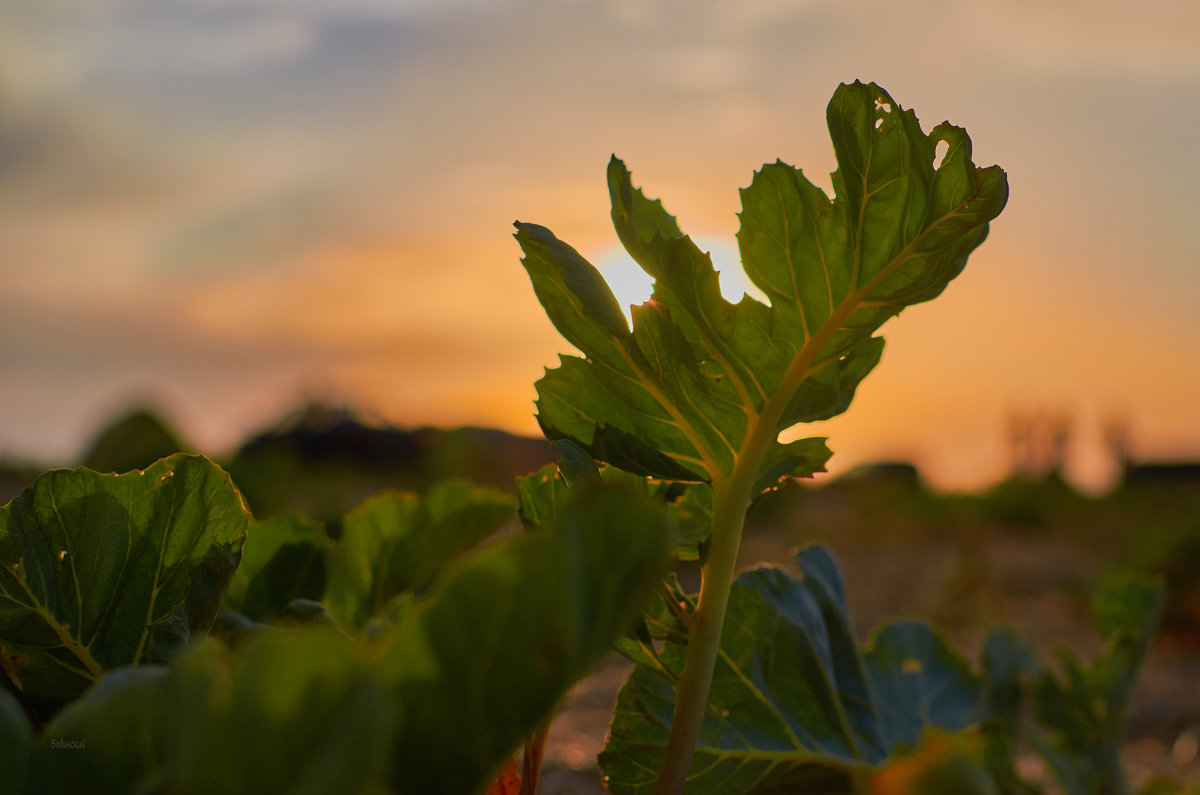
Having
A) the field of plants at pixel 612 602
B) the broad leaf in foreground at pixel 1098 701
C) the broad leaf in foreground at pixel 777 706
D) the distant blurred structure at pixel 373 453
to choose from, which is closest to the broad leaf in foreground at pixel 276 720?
the field of plants at pixel 612 602

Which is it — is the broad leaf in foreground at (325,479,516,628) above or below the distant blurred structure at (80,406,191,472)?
below

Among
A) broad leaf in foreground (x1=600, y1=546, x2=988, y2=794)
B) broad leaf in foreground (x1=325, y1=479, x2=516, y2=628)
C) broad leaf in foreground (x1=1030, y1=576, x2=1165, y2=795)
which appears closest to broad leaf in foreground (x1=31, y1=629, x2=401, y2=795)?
broad leaf in foreground (x1=600, y1=546, x2=988, y2=794)

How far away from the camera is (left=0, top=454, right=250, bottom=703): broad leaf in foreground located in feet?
1.66

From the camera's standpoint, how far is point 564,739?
1854mm

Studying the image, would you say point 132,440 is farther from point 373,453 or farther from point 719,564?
point 719,564

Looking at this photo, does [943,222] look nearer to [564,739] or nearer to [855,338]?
[855,338]

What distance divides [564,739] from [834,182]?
60.6 inches

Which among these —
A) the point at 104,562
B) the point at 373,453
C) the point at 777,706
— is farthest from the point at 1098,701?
the point at 373,453

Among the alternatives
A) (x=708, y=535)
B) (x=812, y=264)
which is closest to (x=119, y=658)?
(x=708, y=535)

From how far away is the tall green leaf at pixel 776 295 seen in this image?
52 cm

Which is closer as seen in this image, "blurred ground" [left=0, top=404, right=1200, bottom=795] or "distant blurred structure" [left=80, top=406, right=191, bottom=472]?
"blurred ground" [left=0, top=404, right=1200, bottom=795]

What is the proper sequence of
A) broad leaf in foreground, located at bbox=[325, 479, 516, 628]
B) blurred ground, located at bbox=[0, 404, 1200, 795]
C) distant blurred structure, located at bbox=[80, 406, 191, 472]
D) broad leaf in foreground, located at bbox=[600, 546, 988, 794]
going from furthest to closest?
1. distant blurred structure, located at bbox=[80, 406, 191, 472]
2. blurred ground, located at bbox=[0, 404, 1200, 795]
3. broad leaf in foreground, located at bbox=[325, 479, 516, 628]
4. broad leaf in foreground, located at bbox=[600, 546, 988, 794]

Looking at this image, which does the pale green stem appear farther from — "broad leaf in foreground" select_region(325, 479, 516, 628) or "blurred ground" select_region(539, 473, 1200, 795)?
"broad leaf in foreground" select_region(325, 479, 516, 628)

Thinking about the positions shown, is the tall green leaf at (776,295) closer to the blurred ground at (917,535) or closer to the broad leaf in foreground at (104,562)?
the blurred ground at (917,535)
